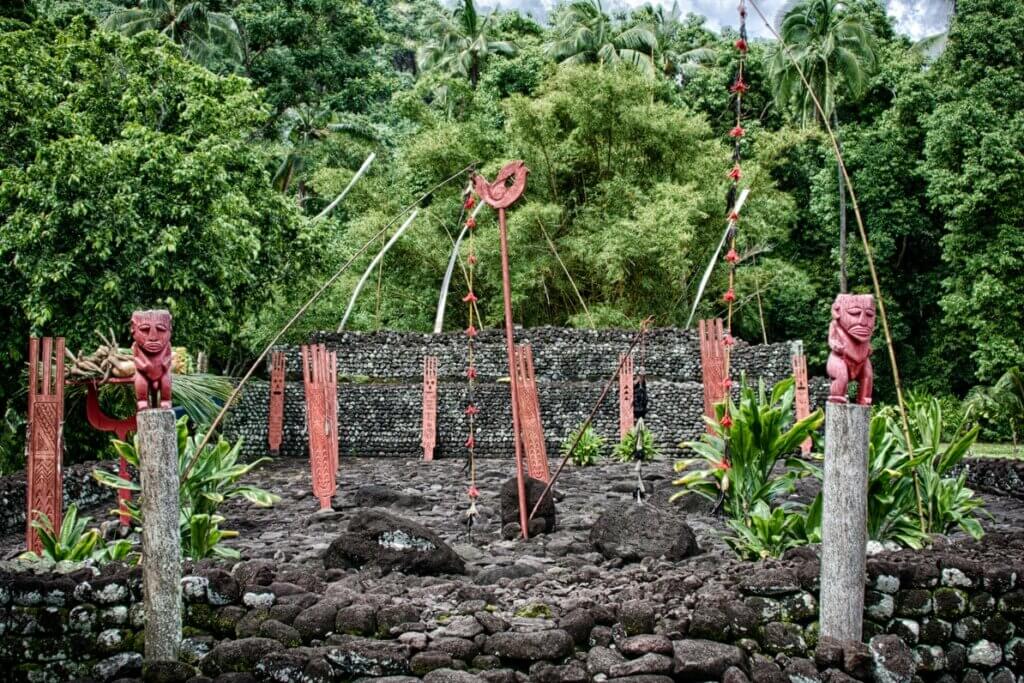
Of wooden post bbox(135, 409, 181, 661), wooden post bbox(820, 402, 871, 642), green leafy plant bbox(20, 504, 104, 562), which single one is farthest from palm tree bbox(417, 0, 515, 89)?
wooden post bbox(820, 402, 871, 642)

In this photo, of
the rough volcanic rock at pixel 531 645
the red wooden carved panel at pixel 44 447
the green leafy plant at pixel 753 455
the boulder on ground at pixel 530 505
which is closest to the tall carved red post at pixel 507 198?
the boulder on ground at pixel 530 505

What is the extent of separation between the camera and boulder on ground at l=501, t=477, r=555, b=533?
8242 mm

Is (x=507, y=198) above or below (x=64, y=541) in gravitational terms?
above

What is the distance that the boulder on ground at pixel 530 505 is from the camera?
27.0ft

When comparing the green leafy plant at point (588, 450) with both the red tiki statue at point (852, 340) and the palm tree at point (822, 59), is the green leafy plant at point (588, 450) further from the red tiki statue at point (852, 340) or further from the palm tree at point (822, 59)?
the palm tree at point (822, 59)

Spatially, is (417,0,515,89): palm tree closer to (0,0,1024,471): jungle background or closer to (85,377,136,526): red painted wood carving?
(0,0,1024,471): jungle background

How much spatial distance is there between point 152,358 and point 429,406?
9301 millimetres

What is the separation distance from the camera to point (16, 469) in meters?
11.5

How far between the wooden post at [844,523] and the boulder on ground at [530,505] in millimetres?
3573

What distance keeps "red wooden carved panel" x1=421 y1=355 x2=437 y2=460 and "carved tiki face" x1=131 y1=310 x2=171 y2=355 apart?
9042 mm

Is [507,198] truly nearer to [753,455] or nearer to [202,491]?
[753,455]

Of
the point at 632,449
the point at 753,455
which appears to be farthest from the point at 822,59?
the point at 753,455

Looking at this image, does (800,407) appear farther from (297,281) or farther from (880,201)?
(880,201)

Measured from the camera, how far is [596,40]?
81.5 ft
